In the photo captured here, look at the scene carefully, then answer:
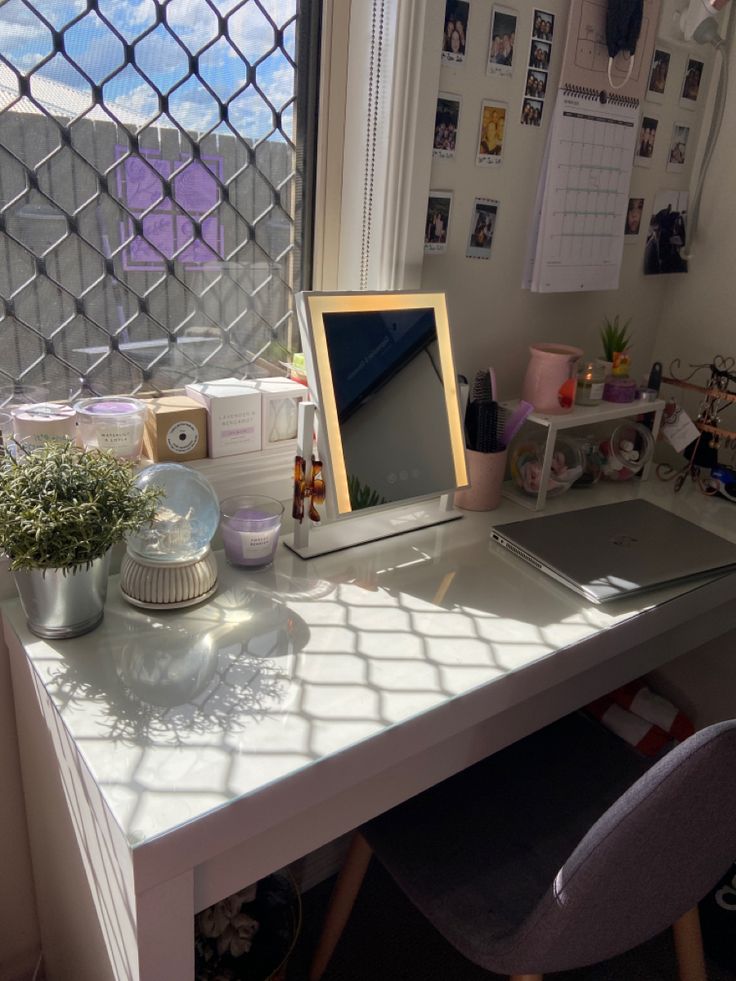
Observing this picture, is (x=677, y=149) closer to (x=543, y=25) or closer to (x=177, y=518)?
(x=543, y=25)

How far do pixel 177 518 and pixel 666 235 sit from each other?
4.08 feet

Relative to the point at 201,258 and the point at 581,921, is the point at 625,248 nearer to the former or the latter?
the point at 201,258

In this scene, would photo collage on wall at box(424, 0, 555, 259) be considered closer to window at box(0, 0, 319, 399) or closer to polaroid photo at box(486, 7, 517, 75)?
polaroid photo at box(486, 7, 517, 75)

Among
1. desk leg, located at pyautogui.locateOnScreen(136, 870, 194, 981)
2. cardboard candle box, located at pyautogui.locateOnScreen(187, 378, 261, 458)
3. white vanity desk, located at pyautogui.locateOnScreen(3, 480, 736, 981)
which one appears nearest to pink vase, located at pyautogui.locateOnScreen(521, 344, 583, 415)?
white vanity desk, located at pyautogui.locateOnScreen(3, 480, 736, 981)

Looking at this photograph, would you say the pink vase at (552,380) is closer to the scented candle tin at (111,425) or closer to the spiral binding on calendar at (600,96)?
the spiral binding on calendar at (600,96)

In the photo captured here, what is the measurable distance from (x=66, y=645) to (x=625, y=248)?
134cm

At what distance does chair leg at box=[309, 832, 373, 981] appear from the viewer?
1.23 meters

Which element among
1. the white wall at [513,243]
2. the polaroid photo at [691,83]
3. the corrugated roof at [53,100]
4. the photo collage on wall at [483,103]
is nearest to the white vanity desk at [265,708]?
the white wall at [513,243]

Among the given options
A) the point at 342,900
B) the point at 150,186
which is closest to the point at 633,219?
the point at 150,186

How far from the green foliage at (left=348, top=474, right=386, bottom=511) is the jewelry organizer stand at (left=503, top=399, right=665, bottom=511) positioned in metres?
0.35

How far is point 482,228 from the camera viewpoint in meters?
1.38

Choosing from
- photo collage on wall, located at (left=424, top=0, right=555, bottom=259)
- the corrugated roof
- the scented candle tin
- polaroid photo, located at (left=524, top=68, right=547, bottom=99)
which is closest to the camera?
the corrugated roof

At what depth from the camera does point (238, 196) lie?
124cm

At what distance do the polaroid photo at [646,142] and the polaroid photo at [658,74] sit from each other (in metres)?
0.04
